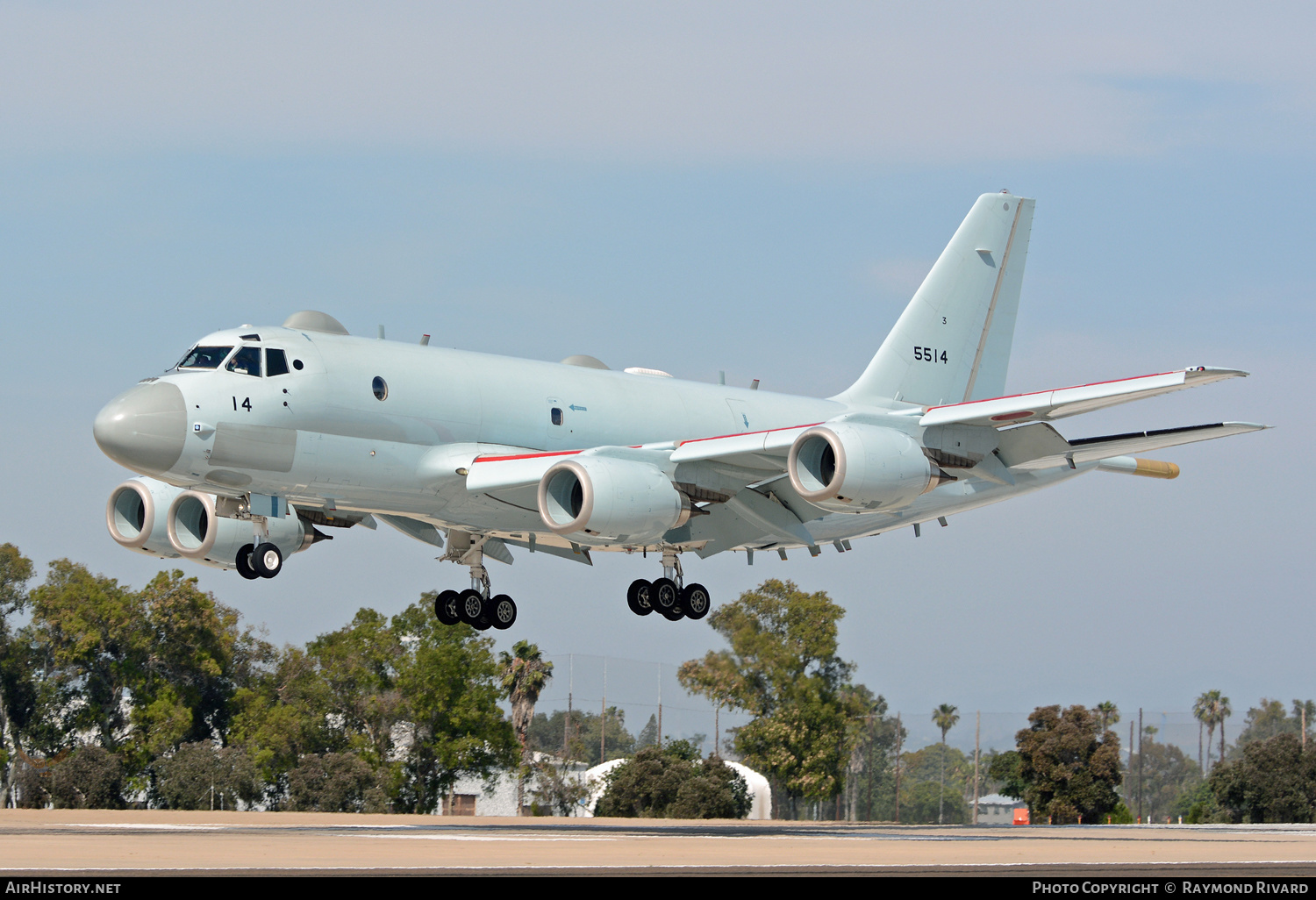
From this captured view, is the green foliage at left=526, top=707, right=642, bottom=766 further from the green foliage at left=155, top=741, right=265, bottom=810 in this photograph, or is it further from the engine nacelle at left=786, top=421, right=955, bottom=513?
the engine nacelle at left=786, top=421, right=955, bottom=513

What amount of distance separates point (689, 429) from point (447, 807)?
44312 millimetres

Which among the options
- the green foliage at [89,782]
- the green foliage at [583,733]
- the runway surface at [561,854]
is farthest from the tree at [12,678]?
the runway surface at [561,854]

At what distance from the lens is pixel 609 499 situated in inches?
1225

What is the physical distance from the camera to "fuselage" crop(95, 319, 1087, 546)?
2941cm

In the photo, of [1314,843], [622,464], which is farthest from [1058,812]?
[622,464]

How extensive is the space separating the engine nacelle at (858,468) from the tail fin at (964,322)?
10.6 metres

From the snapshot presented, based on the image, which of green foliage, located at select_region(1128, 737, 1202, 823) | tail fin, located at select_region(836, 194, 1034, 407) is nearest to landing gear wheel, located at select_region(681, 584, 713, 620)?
tail fin, located at select_region(836, 194, 1034, 407)

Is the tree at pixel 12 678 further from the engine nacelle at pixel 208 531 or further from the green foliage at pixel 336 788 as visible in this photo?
the engine nacelle at pixel 208 531

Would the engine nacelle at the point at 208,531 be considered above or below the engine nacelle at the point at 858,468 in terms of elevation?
below

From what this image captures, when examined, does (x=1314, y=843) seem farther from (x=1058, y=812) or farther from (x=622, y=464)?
(x=1058, y=812)

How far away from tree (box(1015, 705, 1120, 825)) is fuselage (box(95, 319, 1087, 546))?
141 ft

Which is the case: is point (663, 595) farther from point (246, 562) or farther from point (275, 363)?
point (275, 363)

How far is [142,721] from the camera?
76500mm

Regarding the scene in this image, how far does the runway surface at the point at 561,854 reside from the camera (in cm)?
2156
